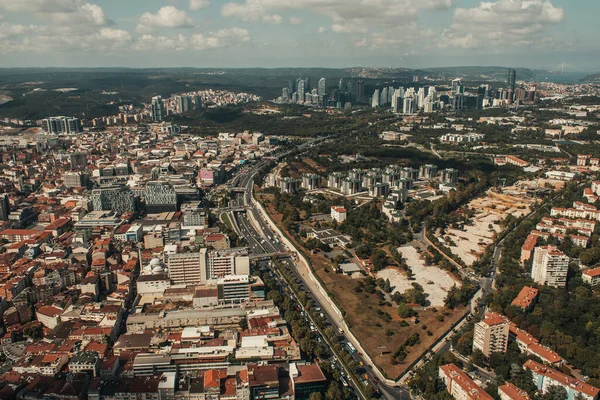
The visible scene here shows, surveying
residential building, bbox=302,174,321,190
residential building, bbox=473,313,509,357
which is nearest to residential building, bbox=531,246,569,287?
residential building, bbox=473,313,509,357

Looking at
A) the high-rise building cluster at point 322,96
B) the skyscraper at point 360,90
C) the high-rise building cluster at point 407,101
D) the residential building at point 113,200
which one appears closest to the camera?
the residential building at point 113,200

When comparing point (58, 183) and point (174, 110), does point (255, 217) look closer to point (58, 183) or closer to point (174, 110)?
point (58, 183)

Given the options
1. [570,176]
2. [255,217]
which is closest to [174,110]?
[255,217]

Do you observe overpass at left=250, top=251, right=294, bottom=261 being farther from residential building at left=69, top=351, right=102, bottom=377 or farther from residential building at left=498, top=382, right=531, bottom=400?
residential building at left=498, top=382, right=531, bottom=400

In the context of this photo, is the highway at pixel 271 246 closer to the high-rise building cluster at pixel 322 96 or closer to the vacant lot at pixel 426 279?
the vacant lot at pixel 426 279

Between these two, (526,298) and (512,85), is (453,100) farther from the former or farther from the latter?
(526,298)

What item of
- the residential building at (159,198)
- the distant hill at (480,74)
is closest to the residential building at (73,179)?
the residential building at (159,198)

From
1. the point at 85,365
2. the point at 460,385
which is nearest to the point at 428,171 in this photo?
the point at 460,385
